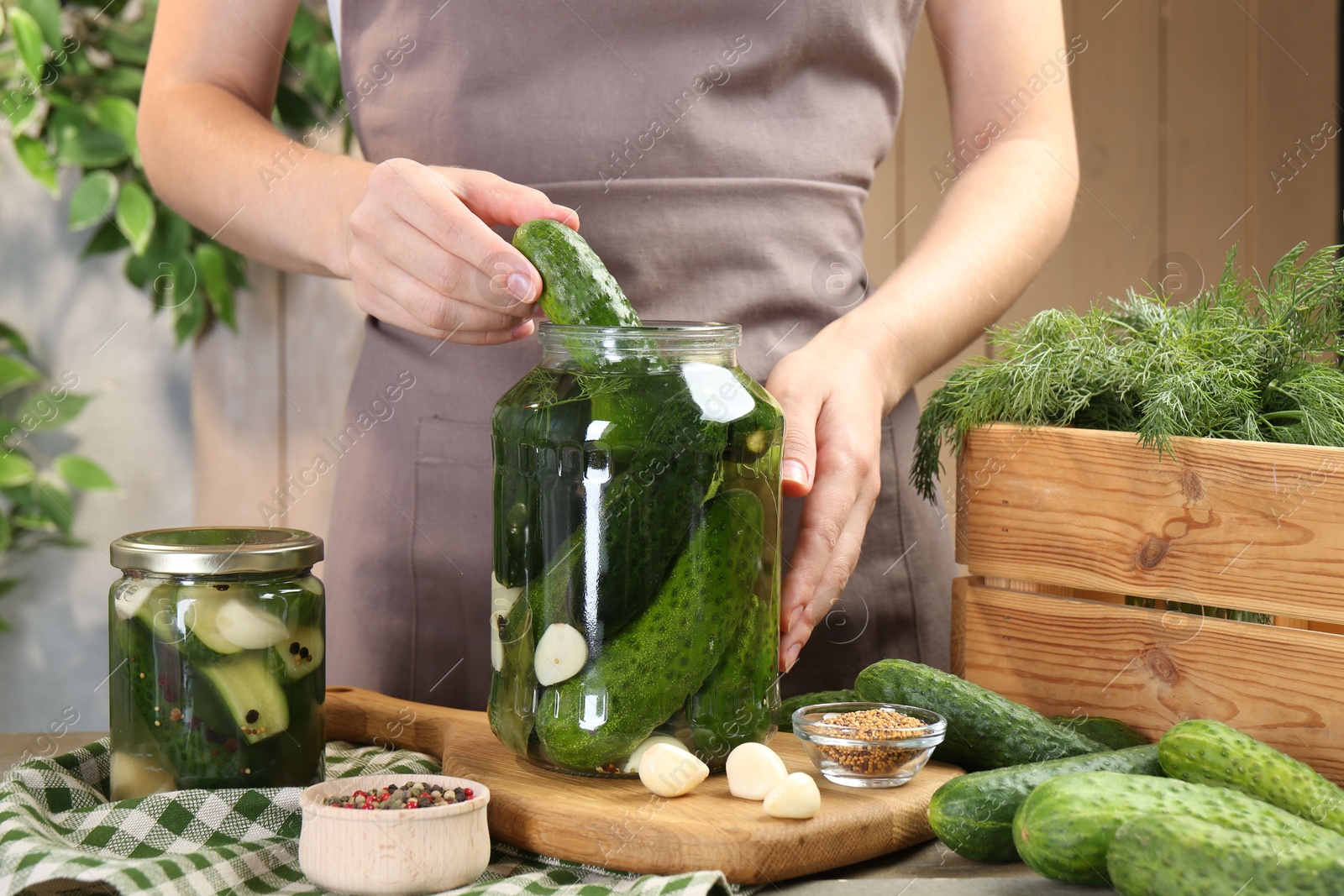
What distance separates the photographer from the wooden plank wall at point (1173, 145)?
7.59 feet

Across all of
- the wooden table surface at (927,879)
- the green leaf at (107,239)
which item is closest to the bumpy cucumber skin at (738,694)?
the wooden table surface at (927,879)

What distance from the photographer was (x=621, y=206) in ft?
3.53

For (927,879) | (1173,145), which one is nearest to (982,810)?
(927,879)

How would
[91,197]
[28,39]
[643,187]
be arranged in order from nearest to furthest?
[643,187] < [28,39] < [91,197]

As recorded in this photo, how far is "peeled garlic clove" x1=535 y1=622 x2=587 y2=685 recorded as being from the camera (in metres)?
0.72

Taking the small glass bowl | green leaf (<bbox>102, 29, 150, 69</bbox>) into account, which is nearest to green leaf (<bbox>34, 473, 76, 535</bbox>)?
green leaf (<bbox>102, 29, 150, 69</bbox>)

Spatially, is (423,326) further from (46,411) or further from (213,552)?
(46,411)

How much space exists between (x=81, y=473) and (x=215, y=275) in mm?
382

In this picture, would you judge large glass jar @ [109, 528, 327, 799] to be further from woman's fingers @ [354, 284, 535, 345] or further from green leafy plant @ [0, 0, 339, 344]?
green leafy plant @ [0, 0, 339, 344]

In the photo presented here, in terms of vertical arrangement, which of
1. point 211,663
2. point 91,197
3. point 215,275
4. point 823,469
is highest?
point 91,197

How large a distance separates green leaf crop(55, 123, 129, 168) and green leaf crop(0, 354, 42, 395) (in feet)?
1.05

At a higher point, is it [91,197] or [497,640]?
[91,197]

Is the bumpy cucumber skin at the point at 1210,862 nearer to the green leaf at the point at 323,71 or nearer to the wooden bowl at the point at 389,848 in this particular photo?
the wooden bowl at the point at 389,848

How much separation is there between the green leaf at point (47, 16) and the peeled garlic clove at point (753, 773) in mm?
1659
